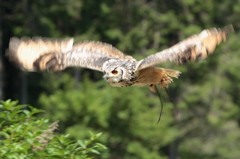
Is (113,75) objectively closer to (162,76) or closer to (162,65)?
(162,76)

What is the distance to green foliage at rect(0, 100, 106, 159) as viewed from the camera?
8.26m

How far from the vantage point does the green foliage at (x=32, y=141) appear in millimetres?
8258

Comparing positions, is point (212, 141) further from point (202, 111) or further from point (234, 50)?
point (234, 50)

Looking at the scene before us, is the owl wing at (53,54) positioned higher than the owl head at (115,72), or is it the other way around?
the owl wing at (53,54)

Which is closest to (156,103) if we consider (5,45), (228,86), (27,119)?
(228,86)

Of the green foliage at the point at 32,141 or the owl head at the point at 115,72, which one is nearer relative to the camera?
the green foliage at the point at 32,141

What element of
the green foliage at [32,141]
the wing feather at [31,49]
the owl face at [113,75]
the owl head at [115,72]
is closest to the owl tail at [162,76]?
the owl head at [115,72]

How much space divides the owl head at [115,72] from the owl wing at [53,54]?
525mm

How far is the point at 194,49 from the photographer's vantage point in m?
9.74

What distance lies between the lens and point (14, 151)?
8.22 m

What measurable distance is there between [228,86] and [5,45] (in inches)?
345

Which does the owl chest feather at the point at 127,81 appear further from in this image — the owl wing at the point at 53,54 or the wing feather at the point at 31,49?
the wing feather at the point at 31,49

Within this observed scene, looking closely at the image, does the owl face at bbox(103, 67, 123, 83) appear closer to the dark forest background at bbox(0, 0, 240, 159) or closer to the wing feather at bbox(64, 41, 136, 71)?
the wing feather at bbox(64, 41, 136, 71)

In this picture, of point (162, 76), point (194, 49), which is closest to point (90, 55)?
point (162, 76)
